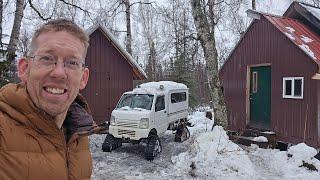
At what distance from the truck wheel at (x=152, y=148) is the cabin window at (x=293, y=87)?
491 cm

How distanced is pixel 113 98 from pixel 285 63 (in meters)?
8.33

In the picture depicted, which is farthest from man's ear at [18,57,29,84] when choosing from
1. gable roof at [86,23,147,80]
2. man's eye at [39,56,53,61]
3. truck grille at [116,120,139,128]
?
gable roof at [86,23,147,80]

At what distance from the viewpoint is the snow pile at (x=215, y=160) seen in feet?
32.6

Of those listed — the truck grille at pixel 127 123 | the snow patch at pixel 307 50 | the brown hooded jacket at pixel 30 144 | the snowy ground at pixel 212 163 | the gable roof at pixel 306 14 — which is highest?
the gable roof at pixel 306 14

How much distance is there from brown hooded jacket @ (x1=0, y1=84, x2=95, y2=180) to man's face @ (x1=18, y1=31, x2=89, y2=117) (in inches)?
2.0

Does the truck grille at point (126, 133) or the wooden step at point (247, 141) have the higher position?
the truck grille at point (126, 133)

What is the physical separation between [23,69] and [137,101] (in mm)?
11389

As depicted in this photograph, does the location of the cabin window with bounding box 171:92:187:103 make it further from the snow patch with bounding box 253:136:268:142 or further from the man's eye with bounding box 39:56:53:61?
the man's eye with bounding box 39:56:53:61

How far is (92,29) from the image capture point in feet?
57.3

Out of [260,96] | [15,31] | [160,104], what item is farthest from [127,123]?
[260,96]

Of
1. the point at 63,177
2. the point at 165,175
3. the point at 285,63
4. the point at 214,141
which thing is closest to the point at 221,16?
the point at 285,63

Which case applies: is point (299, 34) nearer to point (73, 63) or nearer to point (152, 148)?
point (152, 148)

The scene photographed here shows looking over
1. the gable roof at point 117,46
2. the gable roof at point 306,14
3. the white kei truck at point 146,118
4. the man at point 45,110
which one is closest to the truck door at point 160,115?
the white kei truck at point 146,118

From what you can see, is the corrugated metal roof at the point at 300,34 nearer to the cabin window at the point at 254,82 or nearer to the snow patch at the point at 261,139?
the cabin window at the point at 254,82
